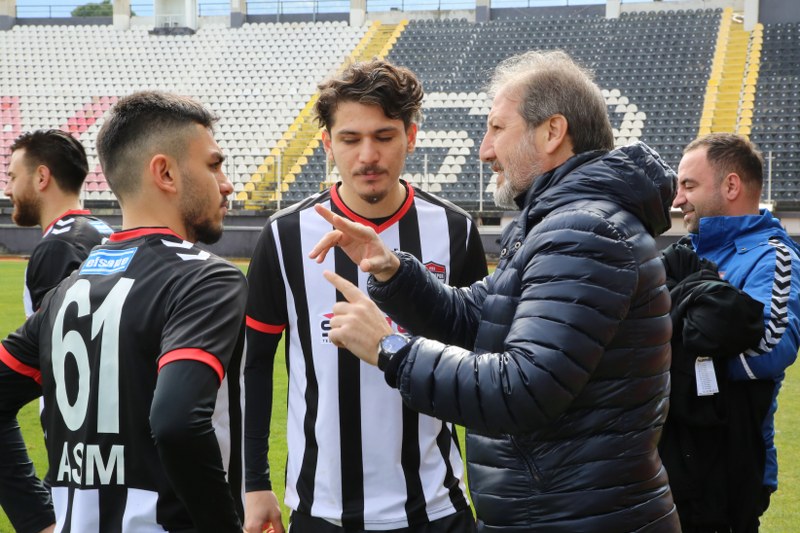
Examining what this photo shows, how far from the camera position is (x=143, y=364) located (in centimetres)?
187

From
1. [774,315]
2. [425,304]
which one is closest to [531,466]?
[425,304]

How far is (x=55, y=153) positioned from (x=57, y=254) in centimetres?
53

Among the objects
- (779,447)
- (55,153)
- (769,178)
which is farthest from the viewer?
(769,178)

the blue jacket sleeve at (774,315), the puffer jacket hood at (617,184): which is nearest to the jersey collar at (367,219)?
the puffer jacket hood at (617,184)

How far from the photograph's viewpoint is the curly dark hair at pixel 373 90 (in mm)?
2643

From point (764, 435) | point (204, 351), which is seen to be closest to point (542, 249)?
point (204, 351)

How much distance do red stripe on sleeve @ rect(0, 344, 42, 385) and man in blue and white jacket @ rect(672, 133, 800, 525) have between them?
2239 mm

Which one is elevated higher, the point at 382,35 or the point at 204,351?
the point at 382,35

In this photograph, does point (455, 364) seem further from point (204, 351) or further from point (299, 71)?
point (299, 71)

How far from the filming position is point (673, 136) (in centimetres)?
2123

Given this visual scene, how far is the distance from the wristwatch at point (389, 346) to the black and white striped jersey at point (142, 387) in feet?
1.14

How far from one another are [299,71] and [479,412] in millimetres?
26989

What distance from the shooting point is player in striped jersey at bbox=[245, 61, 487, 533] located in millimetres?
2537

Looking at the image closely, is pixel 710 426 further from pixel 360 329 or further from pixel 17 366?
pixel 17 366
